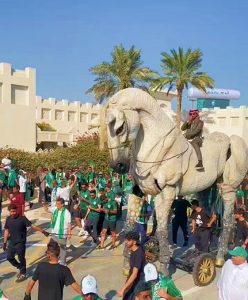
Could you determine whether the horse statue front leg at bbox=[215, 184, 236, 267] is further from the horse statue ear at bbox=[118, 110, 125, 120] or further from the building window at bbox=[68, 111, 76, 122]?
the building window at bbox=[68, 111, 76, 122]

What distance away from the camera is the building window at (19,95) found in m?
31.4

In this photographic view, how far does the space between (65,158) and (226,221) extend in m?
19.8

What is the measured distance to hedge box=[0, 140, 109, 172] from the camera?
25594 mm

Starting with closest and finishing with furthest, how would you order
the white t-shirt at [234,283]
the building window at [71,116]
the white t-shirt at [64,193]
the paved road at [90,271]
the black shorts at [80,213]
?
the white t-shirt at [234,283] < the paved road at [90,271] < the black shorts at [80,213] < the white t-shirt at [64,193] < the building window at [71,116]

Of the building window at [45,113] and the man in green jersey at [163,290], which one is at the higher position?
the building window at [45,113]

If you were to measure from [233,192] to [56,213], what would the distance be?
12.6 ft

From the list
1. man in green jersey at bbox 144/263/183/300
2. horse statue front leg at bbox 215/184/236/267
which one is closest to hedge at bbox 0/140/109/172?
horse statue front leg at bbox 215/184/236/267

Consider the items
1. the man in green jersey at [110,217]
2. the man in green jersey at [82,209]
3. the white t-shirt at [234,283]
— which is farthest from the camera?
the man in green jersey at [82,209]

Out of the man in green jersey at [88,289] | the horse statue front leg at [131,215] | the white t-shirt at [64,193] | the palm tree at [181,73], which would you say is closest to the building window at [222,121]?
the palm tree at [181,73]

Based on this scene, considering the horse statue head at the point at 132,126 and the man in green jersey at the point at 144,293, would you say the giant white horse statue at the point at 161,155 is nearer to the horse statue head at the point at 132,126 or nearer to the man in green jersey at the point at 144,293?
the horse statue head at the point at 132,126

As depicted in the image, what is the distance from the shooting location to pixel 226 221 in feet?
30.8

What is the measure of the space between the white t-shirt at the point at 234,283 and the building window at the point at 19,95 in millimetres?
27853

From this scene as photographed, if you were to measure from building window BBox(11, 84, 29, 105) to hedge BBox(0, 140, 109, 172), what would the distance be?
5489mm

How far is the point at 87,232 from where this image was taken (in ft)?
39.6
